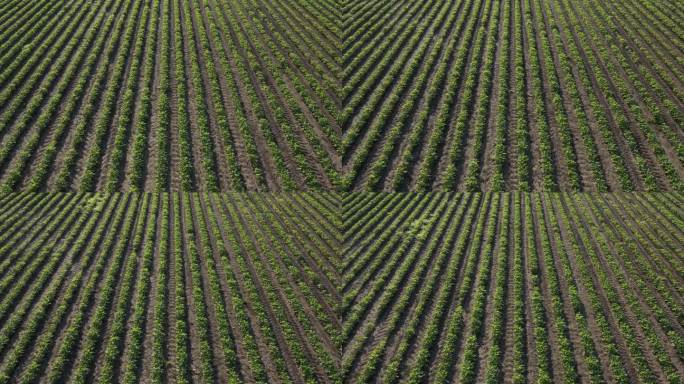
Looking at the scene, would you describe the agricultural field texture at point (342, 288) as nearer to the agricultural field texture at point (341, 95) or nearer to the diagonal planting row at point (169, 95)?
the agricultural field texture at point (341, 95)

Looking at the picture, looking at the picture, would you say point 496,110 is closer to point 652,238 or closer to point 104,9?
point 652,238

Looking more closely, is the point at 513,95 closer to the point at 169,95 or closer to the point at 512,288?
the point at 512,288

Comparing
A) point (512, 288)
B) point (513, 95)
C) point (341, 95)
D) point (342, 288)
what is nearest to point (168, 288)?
point (342, 288)

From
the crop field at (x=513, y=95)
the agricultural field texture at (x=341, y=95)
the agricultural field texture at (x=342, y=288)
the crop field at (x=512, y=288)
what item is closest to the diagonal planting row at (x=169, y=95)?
the agricultural field texture at (x=341, y=95)

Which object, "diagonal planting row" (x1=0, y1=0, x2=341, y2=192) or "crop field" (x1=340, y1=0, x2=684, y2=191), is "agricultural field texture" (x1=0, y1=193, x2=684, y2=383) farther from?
"diagonal planting row" (x1=0, y1=0, x2=341, y2=192)

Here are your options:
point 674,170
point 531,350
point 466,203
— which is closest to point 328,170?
point 466,203

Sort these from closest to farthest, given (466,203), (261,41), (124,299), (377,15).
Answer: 1. (124,299)
2. (466,203)
3. (261,41)
4. (377,15)

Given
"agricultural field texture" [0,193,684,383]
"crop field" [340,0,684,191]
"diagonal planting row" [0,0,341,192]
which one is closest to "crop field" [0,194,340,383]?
"agricultural field texture" [0,193,684,383]

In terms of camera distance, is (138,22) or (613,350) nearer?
(613,350)
